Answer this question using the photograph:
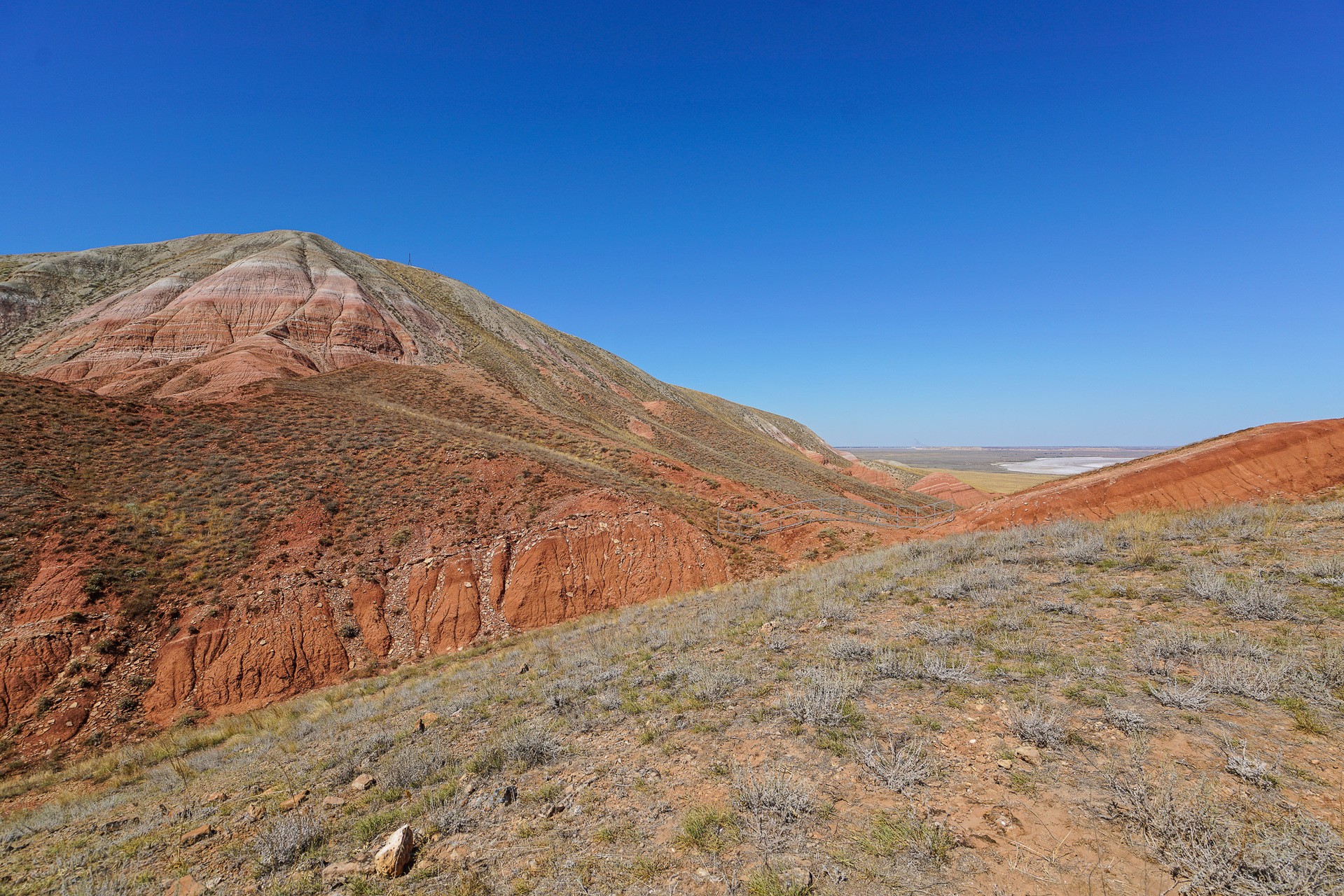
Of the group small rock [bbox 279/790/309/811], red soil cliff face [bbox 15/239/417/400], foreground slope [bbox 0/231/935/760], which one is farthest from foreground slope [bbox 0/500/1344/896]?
red soil cliff face [bbox 15/239/417/400]

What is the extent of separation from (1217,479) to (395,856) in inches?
1060

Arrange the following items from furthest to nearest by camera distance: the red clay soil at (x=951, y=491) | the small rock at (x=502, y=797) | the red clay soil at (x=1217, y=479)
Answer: the red clay soil at (x=951, y=491), the red clay soil at (x=1217, y=479), the small rock at (x=502, y=797)

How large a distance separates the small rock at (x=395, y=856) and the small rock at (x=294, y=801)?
2300 millimetres

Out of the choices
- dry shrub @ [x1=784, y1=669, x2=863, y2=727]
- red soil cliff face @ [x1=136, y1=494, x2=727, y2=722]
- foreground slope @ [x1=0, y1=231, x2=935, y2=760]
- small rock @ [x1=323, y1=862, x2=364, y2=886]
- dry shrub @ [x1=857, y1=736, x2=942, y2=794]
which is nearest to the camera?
dry shrub @ [x1=857, y1=736, x2=942, y2=794]

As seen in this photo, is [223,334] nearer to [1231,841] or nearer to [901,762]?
[901,762]

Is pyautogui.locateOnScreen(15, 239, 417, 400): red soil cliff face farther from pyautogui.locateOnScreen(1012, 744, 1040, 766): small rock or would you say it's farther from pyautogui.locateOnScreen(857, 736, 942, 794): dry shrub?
pyautogui.locateOnScreen(1012, 744, 1040, 766): small rock

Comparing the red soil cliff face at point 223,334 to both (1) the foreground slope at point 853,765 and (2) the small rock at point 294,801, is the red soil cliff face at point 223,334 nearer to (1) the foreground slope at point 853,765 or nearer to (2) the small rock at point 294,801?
(1) the foreground slope at point 853,765

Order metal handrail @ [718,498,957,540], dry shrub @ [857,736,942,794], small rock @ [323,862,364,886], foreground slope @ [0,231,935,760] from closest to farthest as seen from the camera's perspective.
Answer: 1. dry shrub @ [857,736,942,794]
2. small rock @ [323,862,364,886]
3. foreground slope @ [0,231,935,760]
4. metal handrail @ [718,498,957,540]

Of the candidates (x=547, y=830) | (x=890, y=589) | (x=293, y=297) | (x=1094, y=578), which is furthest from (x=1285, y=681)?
(x=293, y=297)

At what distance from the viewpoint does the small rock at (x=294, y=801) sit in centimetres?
550

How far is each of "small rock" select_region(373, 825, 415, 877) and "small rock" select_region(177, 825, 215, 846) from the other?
2.70 meters

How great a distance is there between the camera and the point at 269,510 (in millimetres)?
16469

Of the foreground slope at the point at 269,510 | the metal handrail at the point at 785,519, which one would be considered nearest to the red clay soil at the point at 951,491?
the foreground slope at the point at 269,510

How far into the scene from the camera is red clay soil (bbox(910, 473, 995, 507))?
45438 mm
